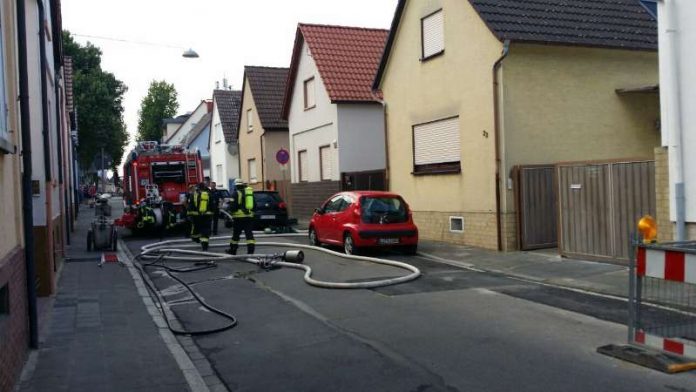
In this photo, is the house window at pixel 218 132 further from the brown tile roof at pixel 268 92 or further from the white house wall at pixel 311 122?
the white house wall at pixel 311 122

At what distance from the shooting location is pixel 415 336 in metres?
7.62

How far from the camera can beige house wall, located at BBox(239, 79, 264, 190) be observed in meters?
34.1

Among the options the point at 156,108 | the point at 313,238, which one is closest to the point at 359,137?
the point at 313,238

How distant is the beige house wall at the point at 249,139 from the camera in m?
34.1

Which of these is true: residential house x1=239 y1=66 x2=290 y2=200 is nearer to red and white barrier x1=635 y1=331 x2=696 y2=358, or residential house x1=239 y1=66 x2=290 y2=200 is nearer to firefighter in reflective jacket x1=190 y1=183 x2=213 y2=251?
firefighter in reflective jacket x1=190 y1=183 x2=213 y2=251

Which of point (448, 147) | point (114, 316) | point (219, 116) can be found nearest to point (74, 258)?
point (114, 316)

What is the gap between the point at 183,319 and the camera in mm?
9133

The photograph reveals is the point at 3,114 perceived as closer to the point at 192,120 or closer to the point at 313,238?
the point at 313,238

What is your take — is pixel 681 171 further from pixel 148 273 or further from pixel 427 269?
pixel 148 273

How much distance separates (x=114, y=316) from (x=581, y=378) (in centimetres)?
585

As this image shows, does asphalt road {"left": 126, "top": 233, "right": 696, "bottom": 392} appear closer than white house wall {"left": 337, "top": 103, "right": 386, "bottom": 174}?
Yes

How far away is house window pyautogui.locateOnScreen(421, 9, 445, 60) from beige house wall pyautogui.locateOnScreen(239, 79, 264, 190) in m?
16.3

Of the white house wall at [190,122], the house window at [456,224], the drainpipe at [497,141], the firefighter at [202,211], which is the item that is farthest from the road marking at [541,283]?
the white house wall at [190,122]

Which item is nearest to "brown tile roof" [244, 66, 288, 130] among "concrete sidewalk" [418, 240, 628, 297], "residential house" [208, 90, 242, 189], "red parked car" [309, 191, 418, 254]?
"residential house" [208, 90, 242, 189]
